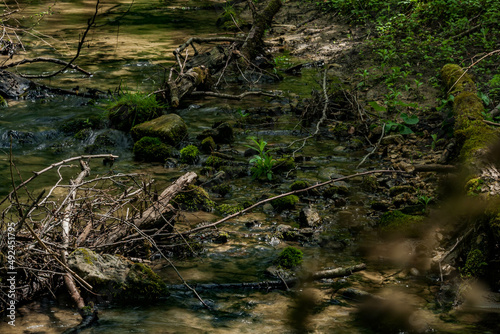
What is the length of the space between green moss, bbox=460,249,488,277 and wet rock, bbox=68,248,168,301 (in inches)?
101

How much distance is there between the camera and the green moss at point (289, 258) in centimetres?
457

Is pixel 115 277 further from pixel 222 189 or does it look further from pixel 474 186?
pixel 474 186

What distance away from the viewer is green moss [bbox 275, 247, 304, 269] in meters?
4.57

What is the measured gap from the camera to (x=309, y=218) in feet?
18.1

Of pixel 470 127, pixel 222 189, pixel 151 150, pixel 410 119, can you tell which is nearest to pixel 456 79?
pixel 410 119

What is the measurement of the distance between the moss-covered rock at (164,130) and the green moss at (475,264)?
17.3ft

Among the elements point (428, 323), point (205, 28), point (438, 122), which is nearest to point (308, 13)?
point (205, 28)

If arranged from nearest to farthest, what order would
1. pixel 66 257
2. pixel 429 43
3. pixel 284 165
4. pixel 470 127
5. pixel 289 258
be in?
pixel 66 257 → pixel 289 258 → pixel 470 127 → pixel 284 165 → pixel 429 43

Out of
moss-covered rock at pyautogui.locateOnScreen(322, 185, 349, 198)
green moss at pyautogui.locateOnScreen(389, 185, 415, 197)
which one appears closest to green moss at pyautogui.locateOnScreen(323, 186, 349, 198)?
moss-covered rock at pyautogui.locateOnScreen(322, 185, 349, 198)

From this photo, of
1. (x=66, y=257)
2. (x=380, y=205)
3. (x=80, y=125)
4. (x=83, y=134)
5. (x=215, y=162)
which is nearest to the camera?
(x=66, y=257)

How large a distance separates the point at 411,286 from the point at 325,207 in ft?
6.12

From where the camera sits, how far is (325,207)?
5.96m

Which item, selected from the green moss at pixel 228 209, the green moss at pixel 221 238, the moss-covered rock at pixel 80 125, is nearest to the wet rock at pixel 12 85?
the moss-covered rock at pixel 80 125

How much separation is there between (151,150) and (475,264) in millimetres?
5160
